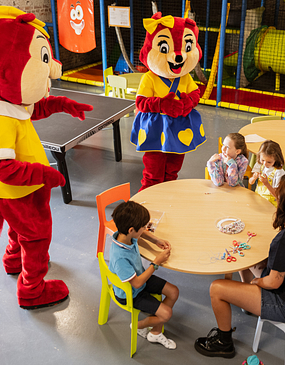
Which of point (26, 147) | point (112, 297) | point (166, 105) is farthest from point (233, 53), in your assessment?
point (112, 297)

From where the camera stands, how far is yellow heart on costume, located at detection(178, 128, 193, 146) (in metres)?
3.35

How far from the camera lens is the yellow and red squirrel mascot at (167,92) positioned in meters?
3.16

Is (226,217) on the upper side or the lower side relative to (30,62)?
lower

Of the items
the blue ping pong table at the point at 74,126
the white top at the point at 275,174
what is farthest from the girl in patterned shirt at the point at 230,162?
the blue ping pong table at the point at 74,126

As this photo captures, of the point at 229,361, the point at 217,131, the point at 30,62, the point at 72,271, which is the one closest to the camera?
the point at 30,62

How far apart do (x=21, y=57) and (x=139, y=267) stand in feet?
4.96

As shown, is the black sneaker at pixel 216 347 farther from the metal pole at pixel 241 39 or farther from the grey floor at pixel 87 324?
the metal pole at pixel 241 39

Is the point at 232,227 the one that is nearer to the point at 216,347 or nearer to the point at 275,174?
the point at 216,347

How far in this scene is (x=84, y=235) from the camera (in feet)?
11.9

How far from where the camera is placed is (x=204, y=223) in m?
2.57

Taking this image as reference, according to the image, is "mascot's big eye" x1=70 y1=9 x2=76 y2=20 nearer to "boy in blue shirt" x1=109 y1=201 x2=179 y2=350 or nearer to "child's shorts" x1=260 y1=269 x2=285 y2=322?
"boy in blue shirt" x1=109 y1=201 x2=179 y2=350

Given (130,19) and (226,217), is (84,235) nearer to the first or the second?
(226,217)

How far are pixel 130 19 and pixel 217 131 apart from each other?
341cm

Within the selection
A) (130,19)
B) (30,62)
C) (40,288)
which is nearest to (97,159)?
(40,288)
